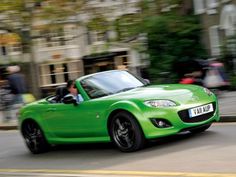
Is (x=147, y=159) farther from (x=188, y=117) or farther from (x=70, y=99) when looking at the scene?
(x=70, y=99)

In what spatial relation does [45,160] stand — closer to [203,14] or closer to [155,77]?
[155,77]

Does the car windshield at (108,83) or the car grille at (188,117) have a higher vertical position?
the car windshield at (108,83)

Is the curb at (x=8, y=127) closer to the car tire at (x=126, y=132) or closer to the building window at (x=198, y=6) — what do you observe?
the car tire at (x=126, y=132)

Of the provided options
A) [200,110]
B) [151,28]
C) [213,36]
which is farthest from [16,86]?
[213,36]

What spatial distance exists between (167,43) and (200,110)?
1920 centimetres

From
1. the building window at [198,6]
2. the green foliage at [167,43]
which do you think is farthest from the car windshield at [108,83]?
the building window at [198,6]

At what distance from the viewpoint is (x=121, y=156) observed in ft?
29.7

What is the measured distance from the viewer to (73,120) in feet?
32.9

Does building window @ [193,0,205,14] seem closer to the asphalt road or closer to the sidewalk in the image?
the sidewalk

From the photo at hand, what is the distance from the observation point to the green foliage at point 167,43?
1094 inches

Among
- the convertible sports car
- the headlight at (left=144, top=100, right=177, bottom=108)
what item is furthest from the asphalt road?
the headlight at (left=144, top=100, right=177, bottom=108)

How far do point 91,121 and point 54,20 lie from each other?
1727cm

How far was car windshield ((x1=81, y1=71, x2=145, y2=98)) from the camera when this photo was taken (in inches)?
391

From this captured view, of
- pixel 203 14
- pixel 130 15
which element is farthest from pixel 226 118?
pixel 203 14
